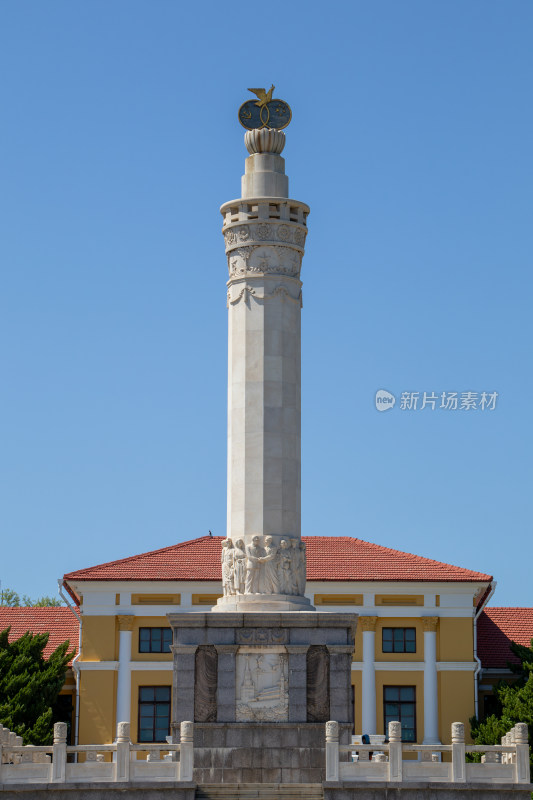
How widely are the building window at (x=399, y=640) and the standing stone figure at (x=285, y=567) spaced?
21777 millimetres

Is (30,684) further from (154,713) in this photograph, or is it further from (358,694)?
(358,694)

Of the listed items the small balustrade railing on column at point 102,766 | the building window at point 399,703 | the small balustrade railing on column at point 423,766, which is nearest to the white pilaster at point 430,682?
the building window at point 399,703

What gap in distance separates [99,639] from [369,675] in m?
10.3

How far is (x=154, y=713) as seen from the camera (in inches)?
2068

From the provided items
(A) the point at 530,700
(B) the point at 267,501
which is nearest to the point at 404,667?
(A) the point at 530,700

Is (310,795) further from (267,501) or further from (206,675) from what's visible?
(267,501)

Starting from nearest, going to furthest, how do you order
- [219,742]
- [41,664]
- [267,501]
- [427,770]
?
[427,770]
[219,742]
[267,501]
[41,664]

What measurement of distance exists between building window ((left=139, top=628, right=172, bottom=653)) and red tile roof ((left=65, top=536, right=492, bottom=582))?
2.03 metres

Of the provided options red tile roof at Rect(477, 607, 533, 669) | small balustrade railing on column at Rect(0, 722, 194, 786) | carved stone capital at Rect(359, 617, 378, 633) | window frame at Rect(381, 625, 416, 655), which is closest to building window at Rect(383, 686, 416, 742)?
window frame at Rect(381, 625, 416, 655)

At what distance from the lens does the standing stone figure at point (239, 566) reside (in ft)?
107

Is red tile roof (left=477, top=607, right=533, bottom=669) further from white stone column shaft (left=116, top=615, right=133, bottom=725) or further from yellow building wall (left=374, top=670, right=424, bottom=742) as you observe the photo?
white stone column shaft (left=116, top=615, right=133, bottom=725)

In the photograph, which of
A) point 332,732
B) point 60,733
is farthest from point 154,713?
point 332,732

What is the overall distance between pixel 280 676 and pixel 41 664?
72.1 feet

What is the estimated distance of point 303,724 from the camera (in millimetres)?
30953
